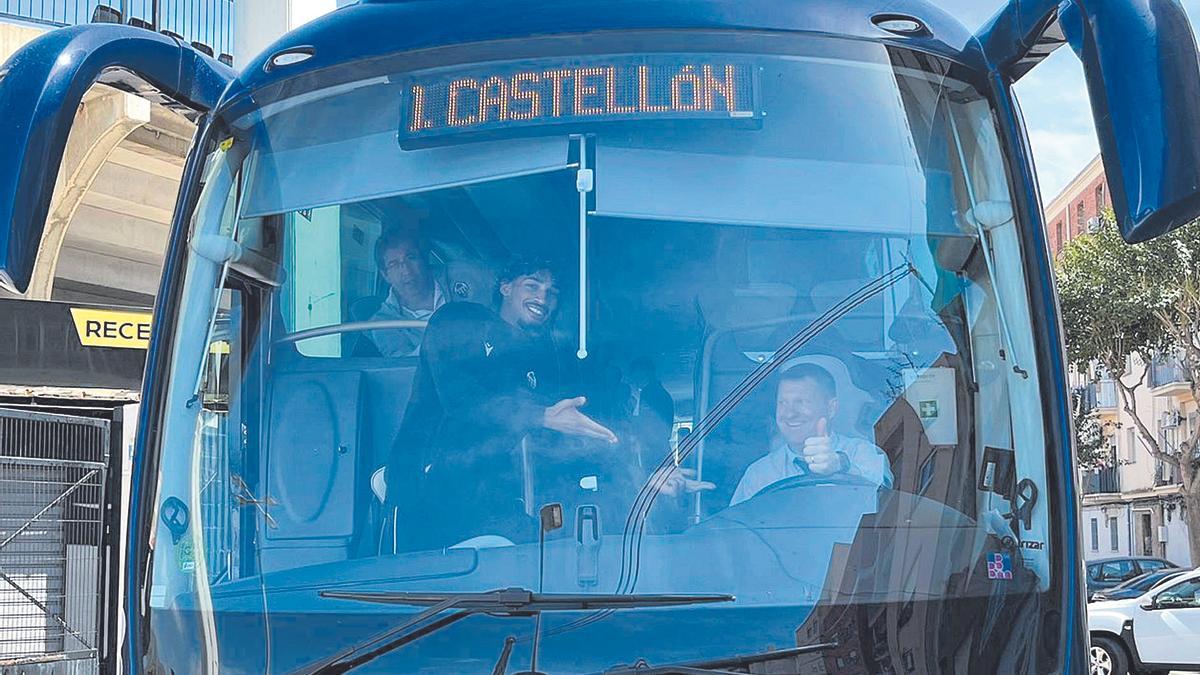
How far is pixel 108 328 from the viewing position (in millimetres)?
9477

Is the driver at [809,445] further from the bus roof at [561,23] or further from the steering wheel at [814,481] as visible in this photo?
the bus roof at [561,23]

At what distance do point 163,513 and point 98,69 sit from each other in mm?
1056

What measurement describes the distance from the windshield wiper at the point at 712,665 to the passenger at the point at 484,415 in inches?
14.9

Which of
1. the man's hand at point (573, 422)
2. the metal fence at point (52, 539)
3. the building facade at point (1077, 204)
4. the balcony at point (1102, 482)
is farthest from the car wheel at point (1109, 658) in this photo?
→ the building facade at point (1077, 204)

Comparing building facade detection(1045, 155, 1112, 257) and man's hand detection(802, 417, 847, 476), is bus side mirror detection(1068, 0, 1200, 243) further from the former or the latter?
building facade detection(1045, 155, 1112, 257)

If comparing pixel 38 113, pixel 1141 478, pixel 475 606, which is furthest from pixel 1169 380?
pixel 38 113

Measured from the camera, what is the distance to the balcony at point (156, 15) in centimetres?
1246

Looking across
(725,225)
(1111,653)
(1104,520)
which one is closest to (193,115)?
(725,225)

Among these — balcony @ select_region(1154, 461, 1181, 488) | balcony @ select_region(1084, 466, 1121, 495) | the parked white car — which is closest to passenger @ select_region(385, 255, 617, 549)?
the parked white car

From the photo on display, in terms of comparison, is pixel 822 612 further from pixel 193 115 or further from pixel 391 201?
pixel 193 115

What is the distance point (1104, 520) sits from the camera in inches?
2499

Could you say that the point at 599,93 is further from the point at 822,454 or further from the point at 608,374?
the point at 822,454

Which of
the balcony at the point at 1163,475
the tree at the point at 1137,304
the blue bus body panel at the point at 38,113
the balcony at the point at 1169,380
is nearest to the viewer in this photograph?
the blue bus body panel at the point at 38,113

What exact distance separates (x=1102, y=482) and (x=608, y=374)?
6146 centimetres
